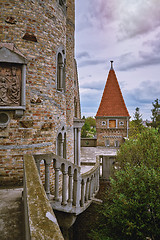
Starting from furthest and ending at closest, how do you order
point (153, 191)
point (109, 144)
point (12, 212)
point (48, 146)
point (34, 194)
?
1. point (109, 144)
2. point (48, 146)
3. point (153, 191)
4. point (12, 212)
5. point (34, 194)

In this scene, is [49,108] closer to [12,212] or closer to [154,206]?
[12,212]

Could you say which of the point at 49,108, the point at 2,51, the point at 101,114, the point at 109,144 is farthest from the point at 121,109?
the point at 2,51

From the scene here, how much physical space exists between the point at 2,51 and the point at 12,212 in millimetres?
4613

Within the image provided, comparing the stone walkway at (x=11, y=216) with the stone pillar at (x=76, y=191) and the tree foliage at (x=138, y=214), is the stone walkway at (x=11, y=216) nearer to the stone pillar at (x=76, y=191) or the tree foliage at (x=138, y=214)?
the stone pillar at (x=76, y=191)

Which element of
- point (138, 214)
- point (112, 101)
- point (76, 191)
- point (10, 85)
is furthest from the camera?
point (112, 101)

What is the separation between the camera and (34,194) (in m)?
2.34

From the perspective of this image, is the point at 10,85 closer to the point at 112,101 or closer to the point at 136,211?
the point at 136,211

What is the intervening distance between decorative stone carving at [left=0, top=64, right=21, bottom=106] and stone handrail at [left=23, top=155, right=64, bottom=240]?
10.6ft

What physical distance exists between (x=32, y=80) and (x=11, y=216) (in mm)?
4113

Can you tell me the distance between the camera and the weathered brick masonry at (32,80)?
5.46 meters

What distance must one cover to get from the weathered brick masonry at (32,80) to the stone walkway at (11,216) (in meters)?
1.13

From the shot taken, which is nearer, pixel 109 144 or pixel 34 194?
pixel 34 194

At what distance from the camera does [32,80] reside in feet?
19.0

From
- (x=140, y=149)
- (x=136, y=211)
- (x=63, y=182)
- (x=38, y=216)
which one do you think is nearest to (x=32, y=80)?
(x=63, y=182)
